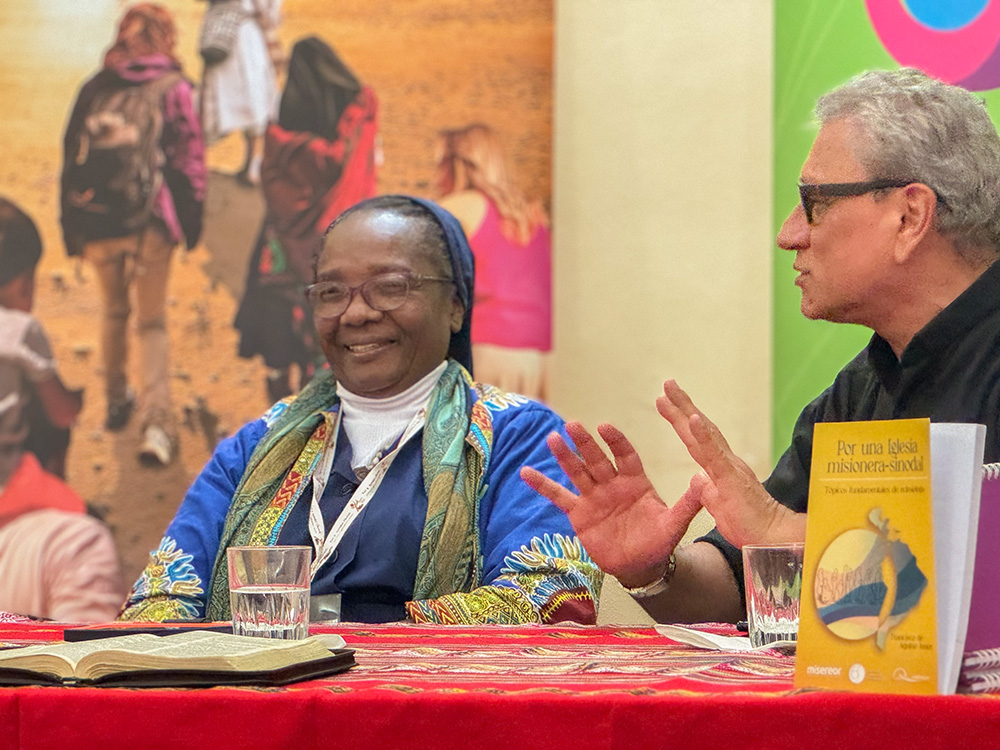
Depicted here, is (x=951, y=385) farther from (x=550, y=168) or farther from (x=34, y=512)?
(x=34, y=512)

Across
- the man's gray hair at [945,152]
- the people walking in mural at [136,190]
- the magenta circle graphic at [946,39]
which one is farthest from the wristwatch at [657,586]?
the people walking in mural at [136,190]

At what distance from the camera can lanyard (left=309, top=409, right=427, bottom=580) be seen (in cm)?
263

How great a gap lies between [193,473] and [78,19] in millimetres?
1711

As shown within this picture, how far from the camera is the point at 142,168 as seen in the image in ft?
14.5

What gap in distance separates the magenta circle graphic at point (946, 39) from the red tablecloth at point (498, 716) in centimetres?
245

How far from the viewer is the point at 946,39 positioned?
326 cm

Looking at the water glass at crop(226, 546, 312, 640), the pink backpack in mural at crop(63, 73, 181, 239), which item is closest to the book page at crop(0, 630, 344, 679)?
the water glass at crop(226, 546, 312, 640)

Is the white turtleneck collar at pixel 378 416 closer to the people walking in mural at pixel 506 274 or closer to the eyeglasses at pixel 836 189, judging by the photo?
the eyeglasses at pixel 836 189

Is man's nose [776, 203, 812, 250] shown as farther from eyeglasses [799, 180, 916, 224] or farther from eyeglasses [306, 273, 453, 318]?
eyeglasses [306, 273, 453, 318]

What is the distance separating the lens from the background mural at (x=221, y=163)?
14.3 feet

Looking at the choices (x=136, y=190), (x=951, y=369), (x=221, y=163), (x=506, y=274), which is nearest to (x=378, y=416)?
(x=951, y=369)

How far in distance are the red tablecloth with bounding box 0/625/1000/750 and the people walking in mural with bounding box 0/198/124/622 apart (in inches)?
135

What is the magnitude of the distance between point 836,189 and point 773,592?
0.95 meters

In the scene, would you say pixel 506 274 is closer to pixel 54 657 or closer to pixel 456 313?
pixel 456 313
